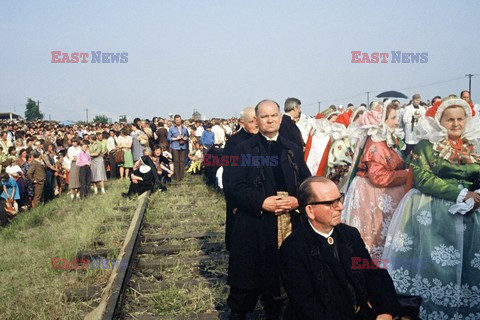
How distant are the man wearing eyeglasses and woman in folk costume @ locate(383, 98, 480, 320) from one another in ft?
5.77

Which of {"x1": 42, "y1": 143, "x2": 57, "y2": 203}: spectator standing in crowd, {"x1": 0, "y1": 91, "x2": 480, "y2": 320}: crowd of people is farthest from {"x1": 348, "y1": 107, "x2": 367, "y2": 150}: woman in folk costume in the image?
{"x1": 42, "y1": 143, "x2": 57, "y2": 203}: spectator standing in crowd

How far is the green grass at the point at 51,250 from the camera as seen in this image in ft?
17.9

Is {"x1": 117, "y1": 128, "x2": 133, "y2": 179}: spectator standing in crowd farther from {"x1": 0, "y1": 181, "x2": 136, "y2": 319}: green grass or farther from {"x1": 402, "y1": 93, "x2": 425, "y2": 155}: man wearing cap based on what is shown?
{"x1": 402, "y1": 93, "x2": 425, "y2": 155}: man wearing cap

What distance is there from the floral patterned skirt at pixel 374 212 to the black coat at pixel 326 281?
8.41 ft

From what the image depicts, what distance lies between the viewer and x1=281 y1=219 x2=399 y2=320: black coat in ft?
9.64

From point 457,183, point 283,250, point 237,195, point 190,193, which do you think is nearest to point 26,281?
point 237,195

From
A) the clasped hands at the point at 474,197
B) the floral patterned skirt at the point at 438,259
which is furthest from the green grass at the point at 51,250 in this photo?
the clasped hands at the point at 474,197

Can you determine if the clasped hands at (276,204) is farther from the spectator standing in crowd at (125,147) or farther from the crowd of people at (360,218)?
the spectator standing in crowd at (125,147)

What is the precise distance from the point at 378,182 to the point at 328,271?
2836 millimetres

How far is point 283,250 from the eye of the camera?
3104mm

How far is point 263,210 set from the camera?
4172mm

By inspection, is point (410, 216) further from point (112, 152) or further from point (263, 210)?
point (112, 152)

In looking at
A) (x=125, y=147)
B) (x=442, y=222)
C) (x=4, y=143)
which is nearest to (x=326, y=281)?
(x=442, y=222)

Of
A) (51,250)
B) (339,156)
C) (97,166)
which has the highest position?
(339,156)
